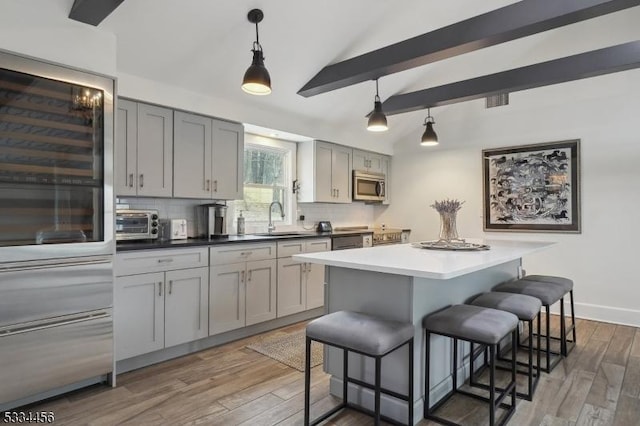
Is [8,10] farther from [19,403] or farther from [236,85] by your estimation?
[19,403]

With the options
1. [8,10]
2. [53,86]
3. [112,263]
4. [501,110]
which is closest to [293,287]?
[112,263]

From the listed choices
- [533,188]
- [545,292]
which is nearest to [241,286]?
[545,292]

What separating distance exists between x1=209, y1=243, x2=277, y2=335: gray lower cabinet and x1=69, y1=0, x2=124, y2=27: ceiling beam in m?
1.86

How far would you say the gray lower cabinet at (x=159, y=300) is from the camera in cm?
277

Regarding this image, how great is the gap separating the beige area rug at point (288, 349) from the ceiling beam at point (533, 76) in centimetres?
287

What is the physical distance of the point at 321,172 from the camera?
4.93 metres

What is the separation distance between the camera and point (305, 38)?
11.1ft

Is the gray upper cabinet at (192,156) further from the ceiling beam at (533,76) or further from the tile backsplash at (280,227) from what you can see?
the ceiling beam at (533,76)

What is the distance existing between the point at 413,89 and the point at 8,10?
4.08m

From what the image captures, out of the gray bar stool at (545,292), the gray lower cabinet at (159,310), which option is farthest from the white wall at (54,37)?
the gray bar stool at (545,292)

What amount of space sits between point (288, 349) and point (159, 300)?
45.5 inches

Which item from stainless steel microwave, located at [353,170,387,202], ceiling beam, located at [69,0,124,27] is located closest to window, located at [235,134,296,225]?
stainless steel microwave, located at [353,170,387,202]

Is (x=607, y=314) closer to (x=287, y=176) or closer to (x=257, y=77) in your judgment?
(x=287, y=176)

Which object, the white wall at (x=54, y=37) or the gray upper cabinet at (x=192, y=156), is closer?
the white wall at (x=54, y=37)
